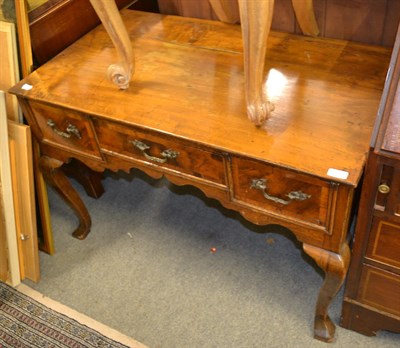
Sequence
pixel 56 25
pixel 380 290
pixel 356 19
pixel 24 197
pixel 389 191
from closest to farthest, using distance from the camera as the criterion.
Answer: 1. pixel 389 191
2. pixel 380 290
3. pixel 356 19
4. pixel 56 25
5. pixel 24 197

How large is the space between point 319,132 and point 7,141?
3.12 feet

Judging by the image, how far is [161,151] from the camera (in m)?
1.31

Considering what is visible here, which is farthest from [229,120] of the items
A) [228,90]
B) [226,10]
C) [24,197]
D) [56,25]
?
[24,197]

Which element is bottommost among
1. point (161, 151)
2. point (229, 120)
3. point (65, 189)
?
point (65, 189)

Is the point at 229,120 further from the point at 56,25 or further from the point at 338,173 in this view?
the point at 56,25

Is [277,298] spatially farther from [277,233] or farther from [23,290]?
[23,290]

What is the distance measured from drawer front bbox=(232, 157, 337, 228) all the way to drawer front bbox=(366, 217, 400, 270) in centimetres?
11

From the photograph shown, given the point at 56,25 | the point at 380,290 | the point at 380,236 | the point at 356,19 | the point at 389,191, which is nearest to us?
the point at 389,191

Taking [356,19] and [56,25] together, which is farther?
[56,25]

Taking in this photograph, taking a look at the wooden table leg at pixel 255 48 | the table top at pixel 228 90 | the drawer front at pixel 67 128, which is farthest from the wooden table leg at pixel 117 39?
the wooden table leg at pixel 255 48

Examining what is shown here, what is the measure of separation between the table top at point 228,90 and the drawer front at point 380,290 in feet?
1.13

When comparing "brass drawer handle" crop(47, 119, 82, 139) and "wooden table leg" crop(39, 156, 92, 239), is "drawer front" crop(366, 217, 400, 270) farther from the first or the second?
"wooden table leg" crop(39, 156, 92, 239)

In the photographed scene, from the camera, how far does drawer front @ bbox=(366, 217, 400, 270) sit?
1.12m

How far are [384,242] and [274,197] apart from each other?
0.27 m
